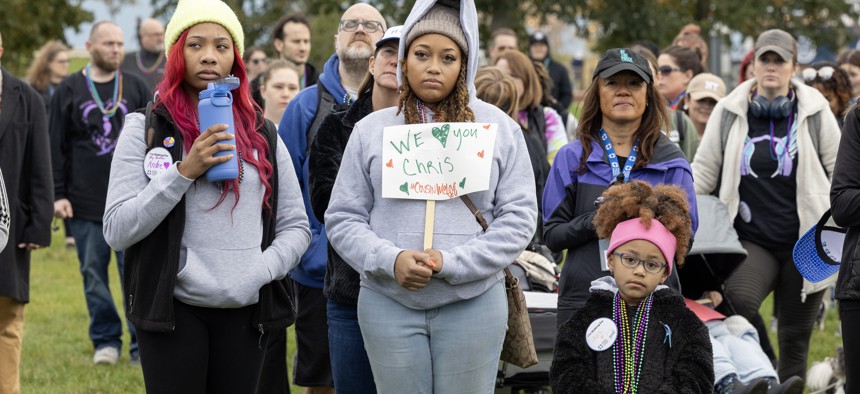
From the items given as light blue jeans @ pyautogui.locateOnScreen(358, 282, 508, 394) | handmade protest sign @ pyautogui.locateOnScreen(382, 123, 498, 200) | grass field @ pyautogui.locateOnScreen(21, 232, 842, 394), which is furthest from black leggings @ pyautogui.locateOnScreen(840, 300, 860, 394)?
grass field @ pyautogui.locateOnScreen(21, 232, 842, 394)

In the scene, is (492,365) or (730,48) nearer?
(492,365)

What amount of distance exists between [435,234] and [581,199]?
1.28 meters

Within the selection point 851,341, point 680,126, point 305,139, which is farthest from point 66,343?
point 851,341

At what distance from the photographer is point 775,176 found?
7254mm

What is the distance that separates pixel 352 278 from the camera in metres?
5.00

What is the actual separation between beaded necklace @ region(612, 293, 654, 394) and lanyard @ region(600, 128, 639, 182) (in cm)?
83

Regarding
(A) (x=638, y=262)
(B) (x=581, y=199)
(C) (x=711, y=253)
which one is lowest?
(C) (x=711, y=253)

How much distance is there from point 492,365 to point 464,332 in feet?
0.76

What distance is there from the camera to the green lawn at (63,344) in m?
8.32

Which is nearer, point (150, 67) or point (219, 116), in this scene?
point (219, 116)

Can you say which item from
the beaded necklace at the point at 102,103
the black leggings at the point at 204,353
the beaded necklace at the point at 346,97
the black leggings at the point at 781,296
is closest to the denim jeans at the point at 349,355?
the black leggings at the point at 204,353

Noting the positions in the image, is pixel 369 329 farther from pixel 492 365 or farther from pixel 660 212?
pixel 660 212

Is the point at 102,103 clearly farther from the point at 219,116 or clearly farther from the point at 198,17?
the point at 219,116

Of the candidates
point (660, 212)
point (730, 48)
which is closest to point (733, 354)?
point (660, 212)
